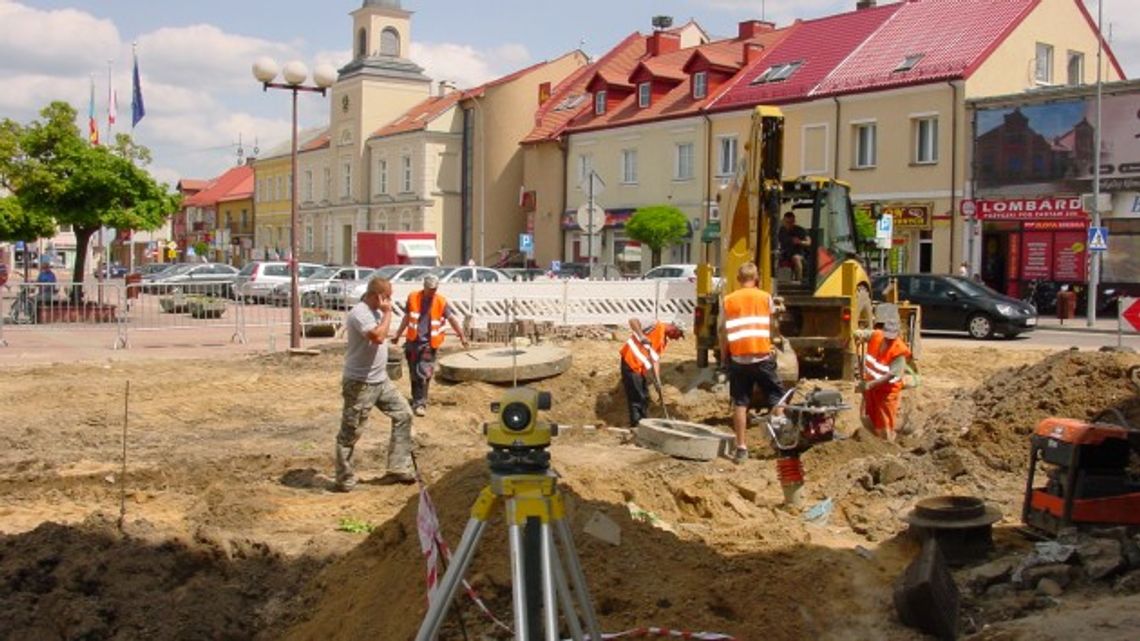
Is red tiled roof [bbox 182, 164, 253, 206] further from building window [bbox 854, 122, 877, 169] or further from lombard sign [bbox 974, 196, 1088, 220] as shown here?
lombard sign [bbox 974, 196, 1088, 220]

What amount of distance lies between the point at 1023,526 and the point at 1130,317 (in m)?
10.1

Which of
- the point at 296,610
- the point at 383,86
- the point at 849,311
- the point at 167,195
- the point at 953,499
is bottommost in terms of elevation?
the point at 296,610

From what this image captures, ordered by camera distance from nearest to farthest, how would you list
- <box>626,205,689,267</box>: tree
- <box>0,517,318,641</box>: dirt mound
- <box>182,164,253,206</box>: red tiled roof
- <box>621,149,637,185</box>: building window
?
<box>0,517,318,641</box>: dirt mound, <box>626,205,689,267</box>: tree, <box>621,149,637,185</box>: building window, <box>182,164,253,206</box>: red tiled roof

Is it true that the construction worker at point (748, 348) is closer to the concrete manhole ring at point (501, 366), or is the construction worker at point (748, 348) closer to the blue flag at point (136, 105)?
the concrete manhole ring at point (501, 366)

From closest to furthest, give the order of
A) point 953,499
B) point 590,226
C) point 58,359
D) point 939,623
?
point 939,623, point 953,499, point 58,359, point 590,226

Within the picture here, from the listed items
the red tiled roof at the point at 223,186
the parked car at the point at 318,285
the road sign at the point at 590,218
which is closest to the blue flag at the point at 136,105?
the parked car at the point at 318,285

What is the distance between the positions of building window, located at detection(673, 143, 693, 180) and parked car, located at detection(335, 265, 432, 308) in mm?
13603

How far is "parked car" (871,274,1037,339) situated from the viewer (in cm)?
2450

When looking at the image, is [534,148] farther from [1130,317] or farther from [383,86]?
[1130,317]

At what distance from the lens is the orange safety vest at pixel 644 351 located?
12812mm

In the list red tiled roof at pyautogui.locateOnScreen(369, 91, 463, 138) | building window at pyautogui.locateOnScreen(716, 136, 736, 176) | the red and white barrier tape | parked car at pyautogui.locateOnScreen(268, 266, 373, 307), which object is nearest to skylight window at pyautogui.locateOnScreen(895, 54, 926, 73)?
building window at pyautogui.locateOnScreen(716, 136, 736, 176)

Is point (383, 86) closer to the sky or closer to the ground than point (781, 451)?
closer to the sky

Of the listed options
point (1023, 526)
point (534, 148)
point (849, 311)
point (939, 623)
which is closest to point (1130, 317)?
point (849, 311)

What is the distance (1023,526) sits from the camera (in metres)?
7.50
